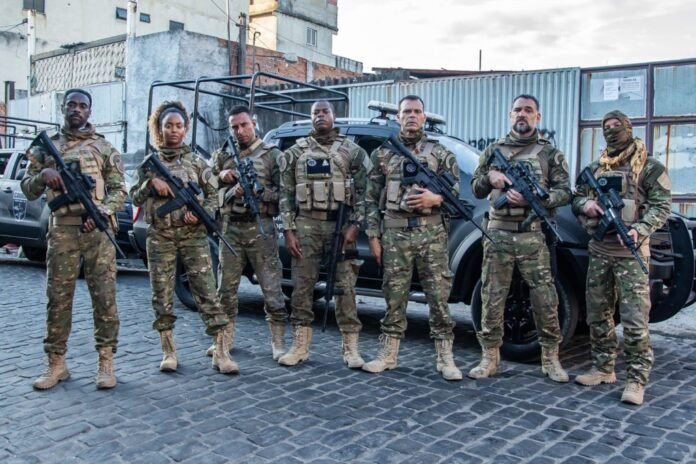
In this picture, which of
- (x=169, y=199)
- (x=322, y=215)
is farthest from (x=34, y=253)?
(x=322, y=215)

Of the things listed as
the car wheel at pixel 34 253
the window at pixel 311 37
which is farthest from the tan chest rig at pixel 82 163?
the window at pixel 311 37

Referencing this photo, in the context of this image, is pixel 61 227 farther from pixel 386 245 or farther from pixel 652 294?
pixel 652 294

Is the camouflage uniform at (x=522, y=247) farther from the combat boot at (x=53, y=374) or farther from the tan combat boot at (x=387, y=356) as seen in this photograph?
the combat boot at (x=53, y=374)

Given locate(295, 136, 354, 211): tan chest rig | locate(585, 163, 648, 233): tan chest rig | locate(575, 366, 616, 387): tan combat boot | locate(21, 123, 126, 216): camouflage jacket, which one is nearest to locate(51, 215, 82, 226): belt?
locate(21, 123, 126, 216): camouflage jacket

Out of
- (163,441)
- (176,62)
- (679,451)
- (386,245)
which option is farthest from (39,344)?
(176,62)

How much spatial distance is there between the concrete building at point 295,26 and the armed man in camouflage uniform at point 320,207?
29.0m

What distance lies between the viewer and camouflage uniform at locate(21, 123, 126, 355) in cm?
456

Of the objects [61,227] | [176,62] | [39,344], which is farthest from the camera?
[176,62]

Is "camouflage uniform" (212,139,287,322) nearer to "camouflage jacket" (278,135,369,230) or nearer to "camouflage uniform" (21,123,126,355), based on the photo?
Answer: "camouflage jacket" (278,135,369,230)

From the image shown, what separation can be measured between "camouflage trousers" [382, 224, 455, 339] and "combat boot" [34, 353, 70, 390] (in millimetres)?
2325

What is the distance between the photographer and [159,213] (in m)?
4.83

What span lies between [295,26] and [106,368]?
107ft

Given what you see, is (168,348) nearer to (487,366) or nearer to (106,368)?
(106,368)

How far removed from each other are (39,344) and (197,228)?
81.2 inches
